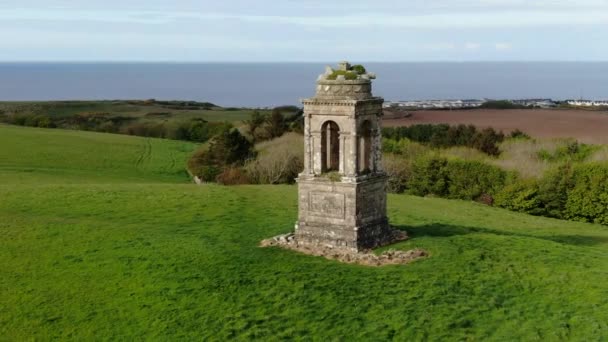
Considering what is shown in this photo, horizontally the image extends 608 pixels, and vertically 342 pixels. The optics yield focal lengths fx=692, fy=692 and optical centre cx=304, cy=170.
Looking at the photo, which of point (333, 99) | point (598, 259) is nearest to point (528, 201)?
point (598, 259)

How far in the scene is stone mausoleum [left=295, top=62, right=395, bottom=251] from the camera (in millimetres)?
21406

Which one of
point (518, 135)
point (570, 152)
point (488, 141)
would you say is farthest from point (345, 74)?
point (518, 135)

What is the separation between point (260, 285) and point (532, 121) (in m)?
60.6

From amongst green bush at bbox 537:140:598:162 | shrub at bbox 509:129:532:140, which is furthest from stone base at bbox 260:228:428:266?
shrub at bbox 509:129:532:140

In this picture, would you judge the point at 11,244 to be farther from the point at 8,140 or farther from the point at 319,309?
the point at 8,140

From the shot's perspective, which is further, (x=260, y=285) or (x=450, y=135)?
(x=450, y=135)

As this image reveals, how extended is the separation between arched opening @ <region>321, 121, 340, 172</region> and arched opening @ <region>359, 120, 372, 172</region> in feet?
2.73

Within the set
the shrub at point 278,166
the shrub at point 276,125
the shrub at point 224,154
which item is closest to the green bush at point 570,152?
the shrub at point 278,166

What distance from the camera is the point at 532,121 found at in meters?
73.1

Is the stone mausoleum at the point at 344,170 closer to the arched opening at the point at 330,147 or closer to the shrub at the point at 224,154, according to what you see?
the arched opening at the point at 330,147

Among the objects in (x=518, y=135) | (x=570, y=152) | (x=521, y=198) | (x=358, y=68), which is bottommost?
(x=521, y=198)

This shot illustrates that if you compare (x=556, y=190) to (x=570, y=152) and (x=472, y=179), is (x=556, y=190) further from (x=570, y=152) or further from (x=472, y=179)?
(x=570, y=152)

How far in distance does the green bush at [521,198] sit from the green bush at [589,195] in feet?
5.94

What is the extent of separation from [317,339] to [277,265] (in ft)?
14.6
